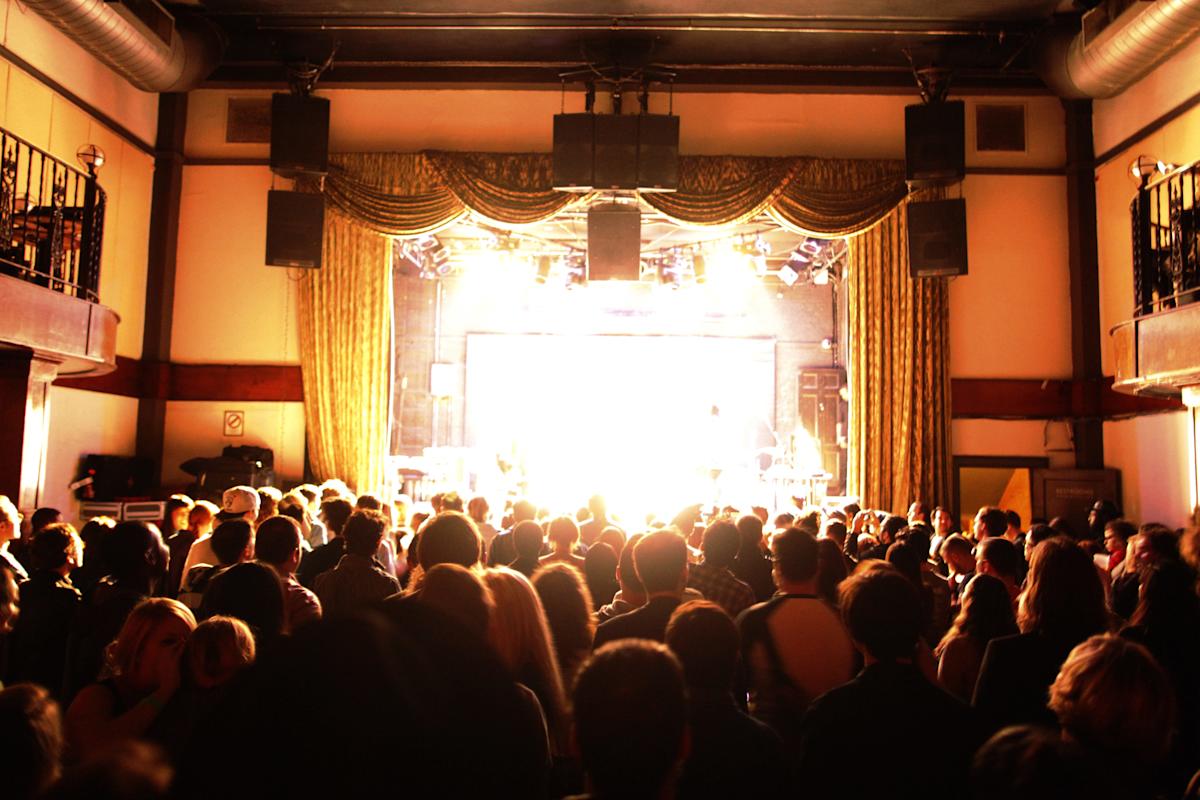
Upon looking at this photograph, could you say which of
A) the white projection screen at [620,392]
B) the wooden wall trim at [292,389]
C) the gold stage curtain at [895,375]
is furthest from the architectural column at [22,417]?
the white projection screen at [620,392]

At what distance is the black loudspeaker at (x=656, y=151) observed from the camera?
10062 mm

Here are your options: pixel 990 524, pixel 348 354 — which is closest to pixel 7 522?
pixel 990 524

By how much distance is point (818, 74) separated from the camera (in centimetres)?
1138

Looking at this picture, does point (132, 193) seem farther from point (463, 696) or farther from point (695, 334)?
point (463, 696)

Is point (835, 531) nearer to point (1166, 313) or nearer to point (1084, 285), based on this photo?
point (1166, 313)

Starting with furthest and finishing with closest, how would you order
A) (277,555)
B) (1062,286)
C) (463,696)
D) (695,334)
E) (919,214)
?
(695,334), (1062,286), (919,214), (277,555), (463,696)

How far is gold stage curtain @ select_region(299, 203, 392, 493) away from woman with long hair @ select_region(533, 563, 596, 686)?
8532 mm

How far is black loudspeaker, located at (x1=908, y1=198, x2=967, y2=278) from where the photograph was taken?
10.2m

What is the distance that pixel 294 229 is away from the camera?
10.4m

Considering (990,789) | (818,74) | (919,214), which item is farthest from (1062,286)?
(990,789)

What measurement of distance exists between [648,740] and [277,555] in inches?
102

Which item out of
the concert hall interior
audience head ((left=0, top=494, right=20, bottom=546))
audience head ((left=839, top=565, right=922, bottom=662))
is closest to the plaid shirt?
audience head ((left=839, top=565, right=922, bottom=662))

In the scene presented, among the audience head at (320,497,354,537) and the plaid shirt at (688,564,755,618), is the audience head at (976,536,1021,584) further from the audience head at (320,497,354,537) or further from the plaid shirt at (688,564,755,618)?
the audience head at (320,497,354,537)

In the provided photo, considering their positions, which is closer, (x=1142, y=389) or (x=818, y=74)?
(x=1142, y=389)
